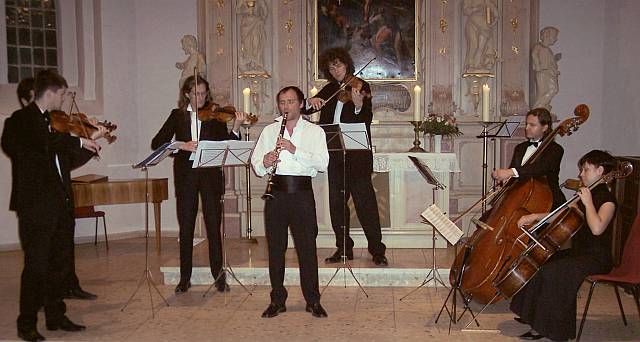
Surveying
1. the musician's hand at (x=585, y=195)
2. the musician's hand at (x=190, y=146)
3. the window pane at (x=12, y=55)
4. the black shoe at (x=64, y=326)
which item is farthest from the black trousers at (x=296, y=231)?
the window pane at (x=12, y=55)

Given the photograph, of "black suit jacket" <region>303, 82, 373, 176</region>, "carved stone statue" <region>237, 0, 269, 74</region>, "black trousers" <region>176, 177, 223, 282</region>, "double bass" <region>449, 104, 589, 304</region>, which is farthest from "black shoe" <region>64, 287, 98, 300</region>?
"carved stone statue" <region>237, 0, 269, 74</region>

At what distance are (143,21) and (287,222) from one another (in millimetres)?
4953

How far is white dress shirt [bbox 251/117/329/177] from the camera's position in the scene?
479 centimetres

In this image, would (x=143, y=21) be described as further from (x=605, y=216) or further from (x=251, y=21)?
(x=605, y=216)

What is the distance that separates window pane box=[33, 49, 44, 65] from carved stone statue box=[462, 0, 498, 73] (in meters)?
5.49

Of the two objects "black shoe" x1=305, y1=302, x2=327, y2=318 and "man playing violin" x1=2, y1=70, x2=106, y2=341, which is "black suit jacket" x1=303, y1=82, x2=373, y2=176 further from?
"man playing violin" x1=2, y1=70, x2=106, y2=341

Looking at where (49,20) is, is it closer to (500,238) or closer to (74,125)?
(74,125)

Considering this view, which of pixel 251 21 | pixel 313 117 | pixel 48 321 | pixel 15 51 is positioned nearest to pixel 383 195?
pixel 313 117

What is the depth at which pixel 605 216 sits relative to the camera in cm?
420

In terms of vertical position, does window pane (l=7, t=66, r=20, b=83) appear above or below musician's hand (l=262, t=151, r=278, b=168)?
above

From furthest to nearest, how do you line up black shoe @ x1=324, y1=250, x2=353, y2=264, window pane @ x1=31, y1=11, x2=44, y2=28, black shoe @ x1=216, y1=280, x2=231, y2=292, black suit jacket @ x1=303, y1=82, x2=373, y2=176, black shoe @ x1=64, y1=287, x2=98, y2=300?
window pane @ x1=31, y1=11, x2=44, y2=28 < black shoe @ x1=324, y1=250, x2=353, y2=264 < black suit jacket @ x1=303, y1=82, x2=373, y2=176 < black shoe @ x1=216, y1=280, x2=231, y2=292 < black shoe @ x1=64, y1=287, x2=98, y2=300

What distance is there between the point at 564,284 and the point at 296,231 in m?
1.93

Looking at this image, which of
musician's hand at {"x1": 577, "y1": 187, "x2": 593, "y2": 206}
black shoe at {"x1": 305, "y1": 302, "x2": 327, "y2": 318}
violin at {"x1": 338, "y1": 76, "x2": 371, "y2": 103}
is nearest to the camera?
musician's hand at {"x1": 577, "y1": 187, "x2": 593, "y2": 206}

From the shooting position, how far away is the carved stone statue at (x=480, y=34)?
7969 millimetres
